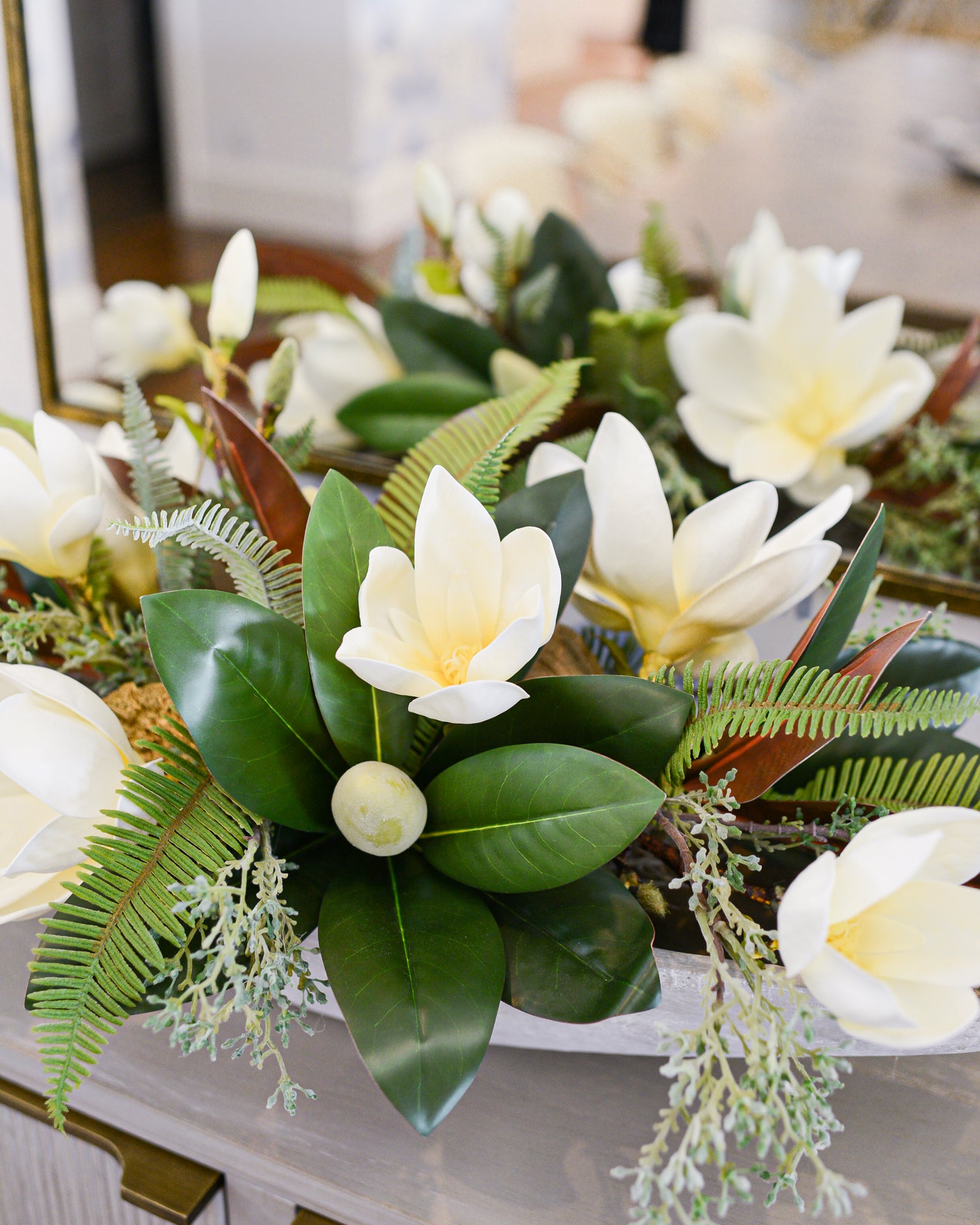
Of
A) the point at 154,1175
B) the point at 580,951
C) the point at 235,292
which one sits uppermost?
the point at 235,292

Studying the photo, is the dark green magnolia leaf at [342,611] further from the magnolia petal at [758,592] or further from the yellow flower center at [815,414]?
the yellow flower center at [815,414]

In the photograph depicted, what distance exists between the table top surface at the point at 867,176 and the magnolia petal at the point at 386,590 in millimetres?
431

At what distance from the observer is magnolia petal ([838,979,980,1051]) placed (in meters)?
0.23

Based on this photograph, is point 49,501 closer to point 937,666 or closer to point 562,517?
point 562,517

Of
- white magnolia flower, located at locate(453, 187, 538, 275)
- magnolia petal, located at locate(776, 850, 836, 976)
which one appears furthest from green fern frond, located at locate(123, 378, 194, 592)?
white magnolia flower, located at locate(453, 187, 538, 275)

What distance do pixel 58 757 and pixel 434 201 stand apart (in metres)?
0.46

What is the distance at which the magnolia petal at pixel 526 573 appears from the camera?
9.8 inches

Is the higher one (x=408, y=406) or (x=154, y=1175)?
(x=408, y=406)

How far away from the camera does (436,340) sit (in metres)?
0.58

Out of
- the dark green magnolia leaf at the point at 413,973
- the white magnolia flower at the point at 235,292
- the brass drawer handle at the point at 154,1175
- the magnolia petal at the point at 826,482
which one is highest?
the white magnolia flower at the point at 235,292

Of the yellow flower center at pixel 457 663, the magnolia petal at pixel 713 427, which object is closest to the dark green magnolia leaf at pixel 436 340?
the magnolia petal at pixel 713 427

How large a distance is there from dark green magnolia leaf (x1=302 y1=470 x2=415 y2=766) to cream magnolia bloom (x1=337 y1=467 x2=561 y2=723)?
10mm

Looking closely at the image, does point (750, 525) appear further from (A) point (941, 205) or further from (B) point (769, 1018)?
(A) point (941, 205)

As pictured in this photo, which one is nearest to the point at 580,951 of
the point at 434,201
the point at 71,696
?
the point at 71,696
